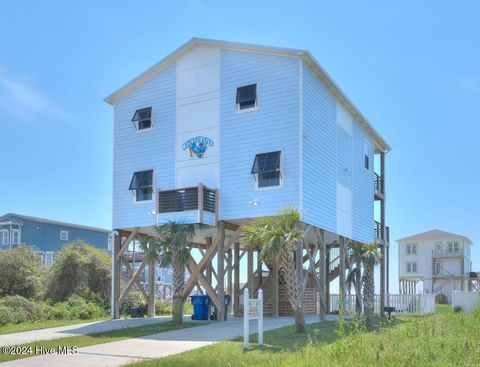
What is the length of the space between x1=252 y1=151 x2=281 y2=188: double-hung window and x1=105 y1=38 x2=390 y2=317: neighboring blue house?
4 centimetres

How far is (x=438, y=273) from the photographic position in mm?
61781

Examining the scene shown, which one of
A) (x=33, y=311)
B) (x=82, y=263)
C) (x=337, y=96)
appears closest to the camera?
(x=33, y=311)

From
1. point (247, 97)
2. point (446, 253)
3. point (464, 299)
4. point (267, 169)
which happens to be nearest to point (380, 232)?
point (464, 299)

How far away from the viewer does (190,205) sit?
72.6 feet

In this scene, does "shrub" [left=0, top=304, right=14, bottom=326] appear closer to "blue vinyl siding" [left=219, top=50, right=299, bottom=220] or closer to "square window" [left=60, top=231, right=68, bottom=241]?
"blue vinyl siding" [left=219, top=50, right=299, bottom=220]

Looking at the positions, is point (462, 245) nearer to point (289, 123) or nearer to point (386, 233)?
point (386, 233)

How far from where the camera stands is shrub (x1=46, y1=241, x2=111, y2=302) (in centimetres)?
2928

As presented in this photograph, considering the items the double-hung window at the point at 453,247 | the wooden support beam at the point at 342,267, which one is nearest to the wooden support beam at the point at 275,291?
the wooden support beam at the point at 342,267

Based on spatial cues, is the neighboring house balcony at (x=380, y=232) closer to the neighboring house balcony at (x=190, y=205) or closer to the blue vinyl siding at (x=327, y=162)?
the blue vinyl siding at (x=327, y=162)

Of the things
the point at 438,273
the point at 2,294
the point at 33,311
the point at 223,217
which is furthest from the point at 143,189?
the point at 438,273

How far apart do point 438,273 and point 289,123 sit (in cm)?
4633

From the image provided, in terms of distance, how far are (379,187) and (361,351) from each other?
76.1 feet

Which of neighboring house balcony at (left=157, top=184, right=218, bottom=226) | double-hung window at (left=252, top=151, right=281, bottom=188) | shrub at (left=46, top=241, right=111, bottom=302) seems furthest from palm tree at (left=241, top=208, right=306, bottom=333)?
shrub at (left=46, top=241, right=111, bottom=302)

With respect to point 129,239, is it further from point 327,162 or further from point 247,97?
point 327,162
